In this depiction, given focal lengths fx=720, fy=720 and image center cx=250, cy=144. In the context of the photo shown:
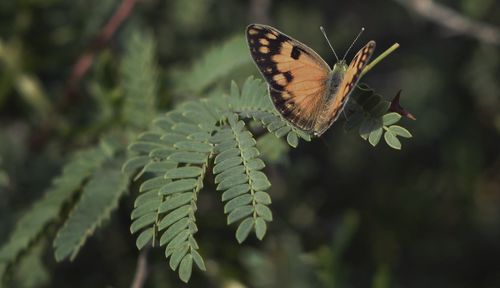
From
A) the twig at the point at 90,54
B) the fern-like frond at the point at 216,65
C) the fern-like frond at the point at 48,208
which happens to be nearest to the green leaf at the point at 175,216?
the fern-like frond at the point at 48,208

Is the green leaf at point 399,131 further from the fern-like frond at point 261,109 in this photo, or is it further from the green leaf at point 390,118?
the fern-like frond at point 261,109

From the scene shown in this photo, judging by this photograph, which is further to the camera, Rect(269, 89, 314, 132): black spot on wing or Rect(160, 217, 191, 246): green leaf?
Rect(269, 89, 314, 132): black spot on wing

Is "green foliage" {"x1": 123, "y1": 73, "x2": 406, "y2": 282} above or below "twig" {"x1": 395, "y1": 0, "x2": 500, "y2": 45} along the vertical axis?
above

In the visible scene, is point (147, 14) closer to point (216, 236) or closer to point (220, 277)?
point (216, 236)

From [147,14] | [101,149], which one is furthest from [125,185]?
[147,14]

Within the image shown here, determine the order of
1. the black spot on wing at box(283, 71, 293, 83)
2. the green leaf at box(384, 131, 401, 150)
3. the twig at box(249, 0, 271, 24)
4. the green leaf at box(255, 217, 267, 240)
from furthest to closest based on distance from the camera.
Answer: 1. the twig at box(249, 0, 271, 24)
2. the black spot on wing at box(283, 71, 293, 83)
3. the green leaf at box(384, 131, 401, 150)
4. the green leaf at box(255, 217, 267, 240)

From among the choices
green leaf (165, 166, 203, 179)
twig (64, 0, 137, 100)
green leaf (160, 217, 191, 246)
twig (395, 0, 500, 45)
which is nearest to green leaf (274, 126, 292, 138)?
green leaf (165, 166, 203, 179)

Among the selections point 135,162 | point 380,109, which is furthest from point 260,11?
point 380,109

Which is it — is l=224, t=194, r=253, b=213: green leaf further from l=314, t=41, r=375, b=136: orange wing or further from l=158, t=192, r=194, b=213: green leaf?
l=314, t=41, r=375, b=136: orange wing
